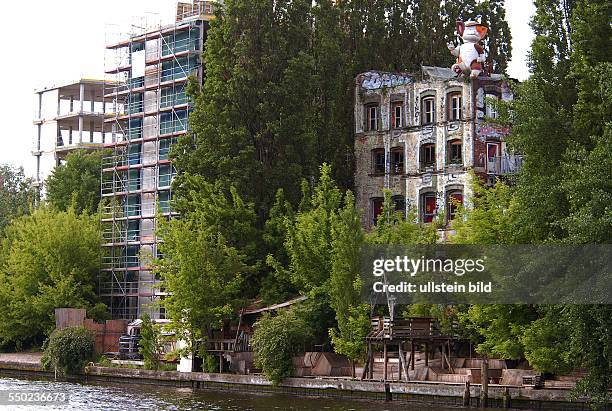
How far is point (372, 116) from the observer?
73188 mm

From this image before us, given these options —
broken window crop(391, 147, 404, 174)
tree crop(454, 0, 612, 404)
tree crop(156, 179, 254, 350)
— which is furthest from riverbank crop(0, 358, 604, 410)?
broken window crop(391, 147, 404, 174)

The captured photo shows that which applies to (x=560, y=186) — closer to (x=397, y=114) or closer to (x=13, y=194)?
(x=397, y=114)

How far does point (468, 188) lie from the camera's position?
66688mm

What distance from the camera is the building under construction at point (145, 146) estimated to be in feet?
273

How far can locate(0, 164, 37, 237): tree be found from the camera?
351ft

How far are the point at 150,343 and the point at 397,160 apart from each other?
17443 mm

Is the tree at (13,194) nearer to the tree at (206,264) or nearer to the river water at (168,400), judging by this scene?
the tree at (206,264)

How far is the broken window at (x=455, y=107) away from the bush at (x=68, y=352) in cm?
2270

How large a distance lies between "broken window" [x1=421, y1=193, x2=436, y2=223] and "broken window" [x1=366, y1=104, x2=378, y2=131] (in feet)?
18.5

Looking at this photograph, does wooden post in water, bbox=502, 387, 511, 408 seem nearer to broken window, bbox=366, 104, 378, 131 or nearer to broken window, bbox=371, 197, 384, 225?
broken window, bbox=371, 197, 384, 225

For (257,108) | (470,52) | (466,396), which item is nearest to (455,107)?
(470,52)

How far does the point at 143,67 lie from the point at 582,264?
166ft

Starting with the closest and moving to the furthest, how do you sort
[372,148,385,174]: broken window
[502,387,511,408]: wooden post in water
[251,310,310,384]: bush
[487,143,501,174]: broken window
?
[502,387,511,408]: wooden post in water
[251,310,310,384]: bush
[487,143,501,174]: broken window
[372,148,385,174]: broken window

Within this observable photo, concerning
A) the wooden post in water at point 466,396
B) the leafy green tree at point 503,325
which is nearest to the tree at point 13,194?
the leafy green tree at point 503,325
